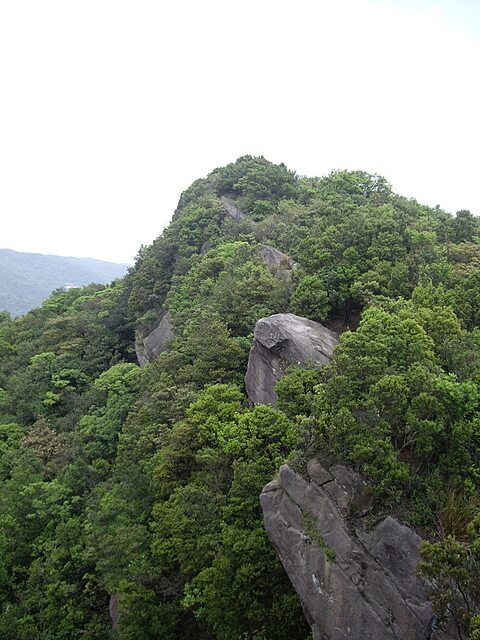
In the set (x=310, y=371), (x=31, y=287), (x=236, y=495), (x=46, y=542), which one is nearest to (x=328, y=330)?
(x=310, y=371)

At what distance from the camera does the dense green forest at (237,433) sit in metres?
10.4

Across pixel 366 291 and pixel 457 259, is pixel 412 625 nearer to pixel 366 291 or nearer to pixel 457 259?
pixel 366 291

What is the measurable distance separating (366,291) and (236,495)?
10260mm

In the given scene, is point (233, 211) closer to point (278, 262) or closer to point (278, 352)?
point (278, 262)

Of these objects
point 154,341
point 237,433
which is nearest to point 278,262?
point 154,341

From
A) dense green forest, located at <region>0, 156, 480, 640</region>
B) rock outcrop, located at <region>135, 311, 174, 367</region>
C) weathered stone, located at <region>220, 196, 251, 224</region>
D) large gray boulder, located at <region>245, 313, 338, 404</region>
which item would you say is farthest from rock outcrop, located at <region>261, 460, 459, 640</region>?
weathered stone, located at <region>220, 196, 251, 224</region>

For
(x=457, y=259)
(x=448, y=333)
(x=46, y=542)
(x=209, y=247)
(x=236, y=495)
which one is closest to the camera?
(x=236, y=495)

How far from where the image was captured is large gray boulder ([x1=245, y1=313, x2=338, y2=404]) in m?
16.3

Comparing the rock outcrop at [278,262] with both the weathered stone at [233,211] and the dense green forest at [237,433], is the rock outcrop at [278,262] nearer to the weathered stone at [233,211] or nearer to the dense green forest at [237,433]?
the dense green forest at [237,433]

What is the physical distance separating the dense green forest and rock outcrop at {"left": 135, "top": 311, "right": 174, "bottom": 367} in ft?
4.41

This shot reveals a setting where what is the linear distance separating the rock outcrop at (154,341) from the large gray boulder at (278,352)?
32.6 ft

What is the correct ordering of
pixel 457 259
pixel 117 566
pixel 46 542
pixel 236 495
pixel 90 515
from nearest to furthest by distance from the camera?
pixel 236 495 < pixel 117 566 < pixel 90 515 < pixel 46 542 < pixel 457 259

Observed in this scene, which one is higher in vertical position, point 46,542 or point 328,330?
point 328,330

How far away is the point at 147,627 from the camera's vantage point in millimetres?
13555
